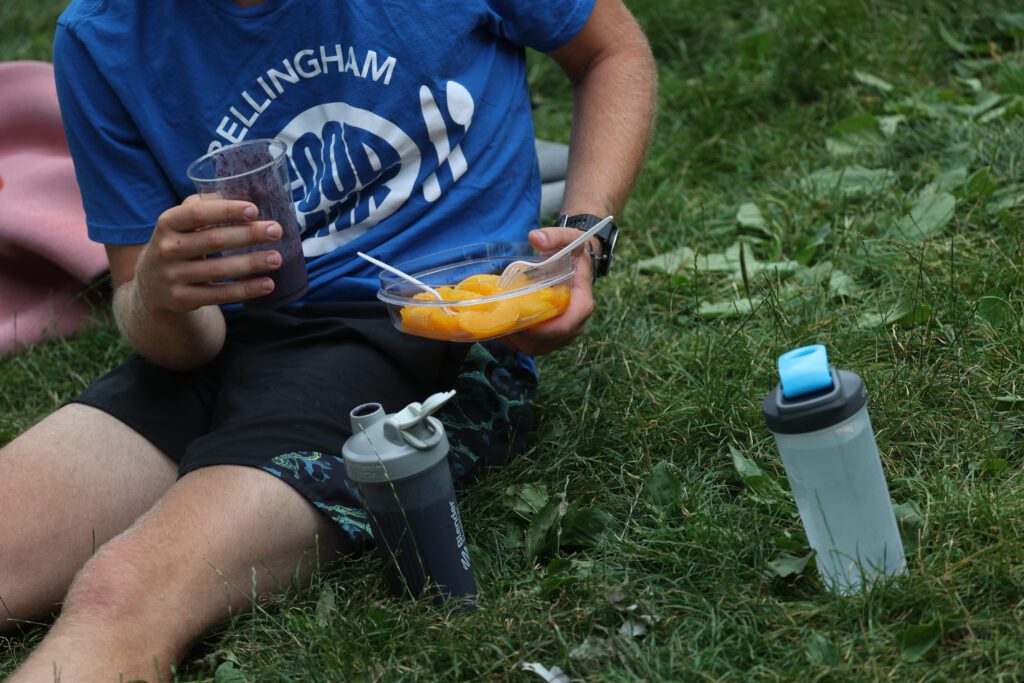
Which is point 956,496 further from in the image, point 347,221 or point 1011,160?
point 1011,160

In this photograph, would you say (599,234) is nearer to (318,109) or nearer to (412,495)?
(318,109)

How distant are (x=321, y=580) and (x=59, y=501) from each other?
51 cm

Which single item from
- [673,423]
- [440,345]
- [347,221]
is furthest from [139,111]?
[673,423]

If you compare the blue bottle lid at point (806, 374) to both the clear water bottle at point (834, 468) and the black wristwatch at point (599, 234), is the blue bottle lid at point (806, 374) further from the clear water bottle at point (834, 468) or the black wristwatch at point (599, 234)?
the black wristwatch at point (599, 234)

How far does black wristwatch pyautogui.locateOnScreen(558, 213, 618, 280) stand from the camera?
213 cm

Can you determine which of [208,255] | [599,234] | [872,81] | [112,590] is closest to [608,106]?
[599,234]

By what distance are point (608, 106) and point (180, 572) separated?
48.7 inches

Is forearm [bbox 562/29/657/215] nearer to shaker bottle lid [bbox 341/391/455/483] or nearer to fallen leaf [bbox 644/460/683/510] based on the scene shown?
fallen leaf [bbox 644/460/683/510]

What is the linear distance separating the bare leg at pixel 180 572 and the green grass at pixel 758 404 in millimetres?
61

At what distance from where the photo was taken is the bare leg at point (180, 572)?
1.66 meters

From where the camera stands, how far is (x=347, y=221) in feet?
7.11

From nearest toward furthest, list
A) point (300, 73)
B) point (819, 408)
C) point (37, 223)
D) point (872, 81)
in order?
point (819, 408) → point (300, 73) → point (37, 223) → point (872, 81)

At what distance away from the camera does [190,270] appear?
72.3 inches

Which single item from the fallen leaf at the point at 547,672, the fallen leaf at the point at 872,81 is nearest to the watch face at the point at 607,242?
the fallen leaf at the point at 547,672
